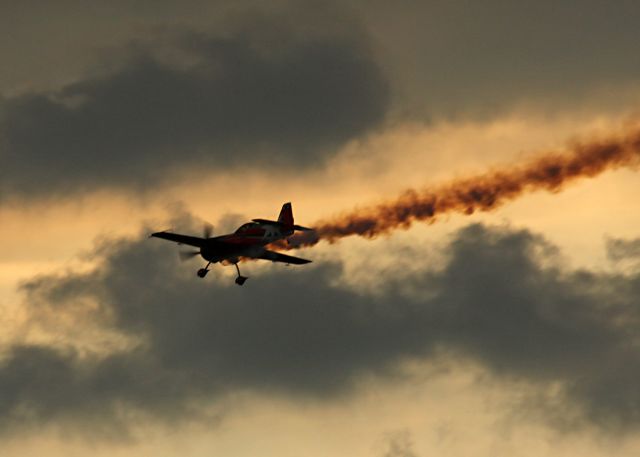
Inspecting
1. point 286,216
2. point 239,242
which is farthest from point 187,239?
point 286,216

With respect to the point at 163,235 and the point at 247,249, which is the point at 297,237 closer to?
the point at 247,249

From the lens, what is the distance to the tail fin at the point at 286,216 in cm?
11019

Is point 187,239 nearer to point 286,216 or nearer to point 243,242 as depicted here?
point 243,242

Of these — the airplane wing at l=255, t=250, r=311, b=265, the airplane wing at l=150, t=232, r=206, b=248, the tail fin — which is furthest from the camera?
the airplane wing at l=255, t=250, r=311, b=265

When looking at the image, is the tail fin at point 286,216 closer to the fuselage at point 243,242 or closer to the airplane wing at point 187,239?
the fuselage at point 243,242

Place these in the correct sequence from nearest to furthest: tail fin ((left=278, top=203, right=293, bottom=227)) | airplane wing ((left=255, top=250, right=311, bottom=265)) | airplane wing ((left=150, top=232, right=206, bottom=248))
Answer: airplane wing ((left=150, top=232, right=206, bottom=248))
tail fin ((left=278, top=203, right=293, bottom=227))
airplane wing ((left=255, top=250, right=311, bottom=265))

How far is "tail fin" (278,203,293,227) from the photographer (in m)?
110

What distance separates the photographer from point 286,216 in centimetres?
11100

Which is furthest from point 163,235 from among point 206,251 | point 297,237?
point 297,237

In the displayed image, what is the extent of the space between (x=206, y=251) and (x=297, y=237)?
10.5 metres

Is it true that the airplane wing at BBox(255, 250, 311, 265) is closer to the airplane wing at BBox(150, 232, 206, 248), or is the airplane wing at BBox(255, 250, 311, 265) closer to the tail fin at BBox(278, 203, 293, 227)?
the tail fin at BBox(278, 203, 293, 227)

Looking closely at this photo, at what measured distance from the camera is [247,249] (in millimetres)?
104250

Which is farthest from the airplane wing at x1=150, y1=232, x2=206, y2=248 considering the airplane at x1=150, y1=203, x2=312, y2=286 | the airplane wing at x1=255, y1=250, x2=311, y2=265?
the airplane wing at x1=255, y1=250, x2=311, y2=265

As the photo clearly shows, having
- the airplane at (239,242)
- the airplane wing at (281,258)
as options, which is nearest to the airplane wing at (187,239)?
the airplane at (239,242)
